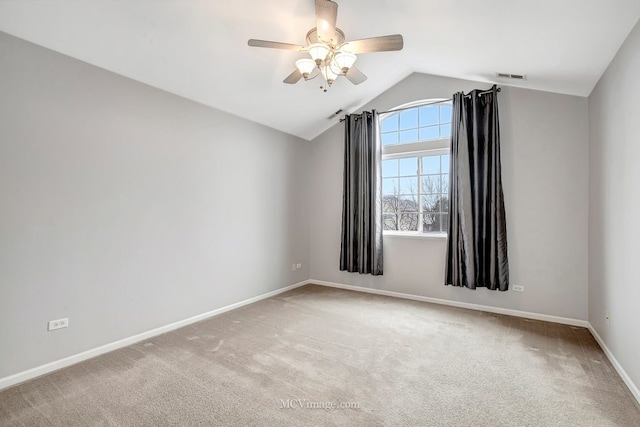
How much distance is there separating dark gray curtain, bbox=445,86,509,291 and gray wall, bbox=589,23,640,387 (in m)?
0.87

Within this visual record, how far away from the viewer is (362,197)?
185 inches

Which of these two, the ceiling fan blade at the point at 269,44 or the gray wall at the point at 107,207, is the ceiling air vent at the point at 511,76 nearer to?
the ceiling fan blade at the point at 269,44

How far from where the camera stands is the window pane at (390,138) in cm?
477

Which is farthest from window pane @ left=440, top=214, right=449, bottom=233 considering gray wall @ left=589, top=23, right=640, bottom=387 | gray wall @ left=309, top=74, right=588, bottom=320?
gray wall @ left=589, top=23, right=640, bottom=387

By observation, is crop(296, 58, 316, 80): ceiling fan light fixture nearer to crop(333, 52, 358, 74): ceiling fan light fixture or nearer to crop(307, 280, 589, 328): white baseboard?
crop(333, 52, 358, 74): ceiling fan light fixture

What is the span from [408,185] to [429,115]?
3.56ft

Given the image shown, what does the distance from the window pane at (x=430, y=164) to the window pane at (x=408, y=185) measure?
192mm

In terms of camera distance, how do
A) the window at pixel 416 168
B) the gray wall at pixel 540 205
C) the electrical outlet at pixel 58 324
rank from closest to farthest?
the electrical outlet at pixel 58 324 → the gray wall at pixel 540 205 → the window at pixel 416 168

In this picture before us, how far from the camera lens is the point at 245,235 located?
425 centimetres

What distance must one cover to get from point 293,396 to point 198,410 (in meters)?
0.63

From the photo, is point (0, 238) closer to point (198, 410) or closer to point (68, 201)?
point (68, 201)

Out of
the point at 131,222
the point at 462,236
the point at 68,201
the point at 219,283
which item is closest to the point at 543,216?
the point at 462,236

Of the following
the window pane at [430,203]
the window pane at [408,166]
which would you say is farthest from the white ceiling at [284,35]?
the window pane at [430,203]

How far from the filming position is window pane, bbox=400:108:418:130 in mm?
4609
